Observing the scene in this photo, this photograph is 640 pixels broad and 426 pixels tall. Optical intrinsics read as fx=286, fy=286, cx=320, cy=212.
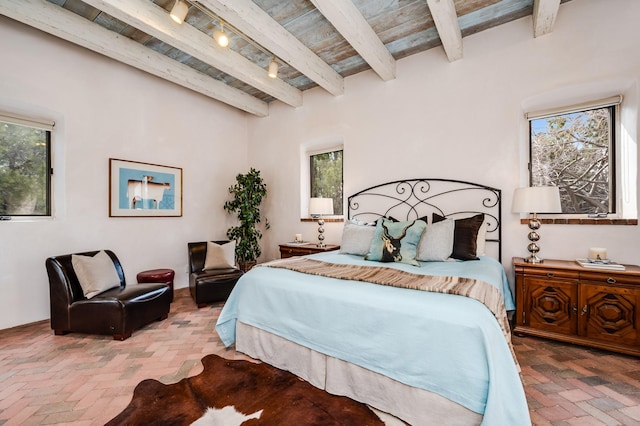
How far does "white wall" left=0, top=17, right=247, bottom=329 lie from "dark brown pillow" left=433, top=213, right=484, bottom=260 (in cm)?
366

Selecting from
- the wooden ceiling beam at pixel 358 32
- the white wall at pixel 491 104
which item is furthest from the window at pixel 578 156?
the wooden ceiling beam at pixel 358 32

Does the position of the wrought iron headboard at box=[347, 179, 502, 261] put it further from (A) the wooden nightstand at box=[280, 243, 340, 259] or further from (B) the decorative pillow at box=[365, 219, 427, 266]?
(B) the decorative pillow at box=[365, 219, 427, 266]

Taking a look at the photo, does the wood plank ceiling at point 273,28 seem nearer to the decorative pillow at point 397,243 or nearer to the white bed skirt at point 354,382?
the decorative pillow at point 397,243

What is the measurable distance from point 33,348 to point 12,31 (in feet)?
9.91

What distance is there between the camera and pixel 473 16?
2811 mm

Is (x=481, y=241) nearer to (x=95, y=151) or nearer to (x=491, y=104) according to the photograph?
(x=491, y=104)

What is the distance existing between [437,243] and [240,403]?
198 centimetres

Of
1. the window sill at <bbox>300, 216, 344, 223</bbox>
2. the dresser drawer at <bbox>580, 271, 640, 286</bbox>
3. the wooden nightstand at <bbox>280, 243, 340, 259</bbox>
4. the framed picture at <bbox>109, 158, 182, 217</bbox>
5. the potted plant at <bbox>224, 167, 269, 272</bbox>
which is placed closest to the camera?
the dresser drawer at <bbox>580, 271, 640, 286</bbox>

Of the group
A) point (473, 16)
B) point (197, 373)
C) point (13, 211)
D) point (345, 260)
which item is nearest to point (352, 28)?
point (473, 16)

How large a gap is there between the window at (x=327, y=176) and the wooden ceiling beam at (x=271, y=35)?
104cm

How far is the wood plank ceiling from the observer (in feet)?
8.08

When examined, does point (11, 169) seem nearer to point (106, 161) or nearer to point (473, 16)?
point (106, 161)

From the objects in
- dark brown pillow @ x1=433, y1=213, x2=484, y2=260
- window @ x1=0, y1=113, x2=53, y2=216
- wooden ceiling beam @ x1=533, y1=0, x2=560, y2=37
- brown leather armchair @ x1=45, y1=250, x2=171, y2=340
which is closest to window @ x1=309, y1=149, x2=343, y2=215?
dark brown pillow @ x1=433, y1=213, x2=484, y2=260

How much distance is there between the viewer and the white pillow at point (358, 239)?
2.95 metres
